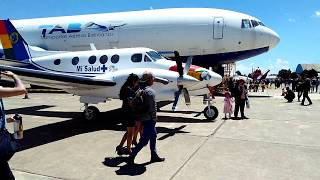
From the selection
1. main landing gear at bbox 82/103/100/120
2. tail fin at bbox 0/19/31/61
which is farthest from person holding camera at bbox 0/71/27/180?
tail fin at bbox 0/19/31/61

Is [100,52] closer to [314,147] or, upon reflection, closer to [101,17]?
[314,147]

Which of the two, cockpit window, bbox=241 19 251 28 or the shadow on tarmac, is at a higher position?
cockpit window, bbox=241 19 251 28

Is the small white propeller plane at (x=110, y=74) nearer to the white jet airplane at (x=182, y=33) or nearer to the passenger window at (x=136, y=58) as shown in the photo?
the passenger window at (x=136, y=58)

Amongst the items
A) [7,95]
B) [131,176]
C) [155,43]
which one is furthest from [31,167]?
[155,43]

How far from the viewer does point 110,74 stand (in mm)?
12547

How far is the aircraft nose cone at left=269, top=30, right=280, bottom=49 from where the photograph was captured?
24594 mm

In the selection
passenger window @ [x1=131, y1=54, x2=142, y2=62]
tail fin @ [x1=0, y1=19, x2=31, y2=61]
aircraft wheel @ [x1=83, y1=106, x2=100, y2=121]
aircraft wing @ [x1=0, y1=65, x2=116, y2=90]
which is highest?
tail fin @ [x1=0, y1=19, x2=31, y2=61]

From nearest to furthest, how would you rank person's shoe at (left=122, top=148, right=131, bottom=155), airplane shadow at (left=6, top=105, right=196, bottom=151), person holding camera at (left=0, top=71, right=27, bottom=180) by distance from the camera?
person holding camera at (left=0, top=71, right=27, bottom=180)
person's shoe at (left=122, top=148, right=131, bottom=155)
airplane shadow at (left=6, top=105, right=196, bottom=151)

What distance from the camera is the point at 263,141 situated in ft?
30.8

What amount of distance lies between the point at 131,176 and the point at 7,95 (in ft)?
11.7

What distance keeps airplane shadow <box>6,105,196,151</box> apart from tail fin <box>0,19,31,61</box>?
3.25m

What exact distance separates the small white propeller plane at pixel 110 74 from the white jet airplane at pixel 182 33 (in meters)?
9.35

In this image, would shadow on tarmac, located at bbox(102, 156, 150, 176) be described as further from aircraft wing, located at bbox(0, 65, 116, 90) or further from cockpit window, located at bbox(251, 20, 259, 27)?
cockpit window, located at bbox(251, 20, 259, 27)

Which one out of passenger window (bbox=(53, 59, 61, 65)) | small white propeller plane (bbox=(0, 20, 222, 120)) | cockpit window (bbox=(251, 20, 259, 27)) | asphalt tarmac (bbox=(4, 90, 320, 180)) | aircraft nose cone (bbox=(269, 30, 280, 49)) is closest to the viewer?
asphalt tarmac (bbox=(4, 90, 320, 180))
